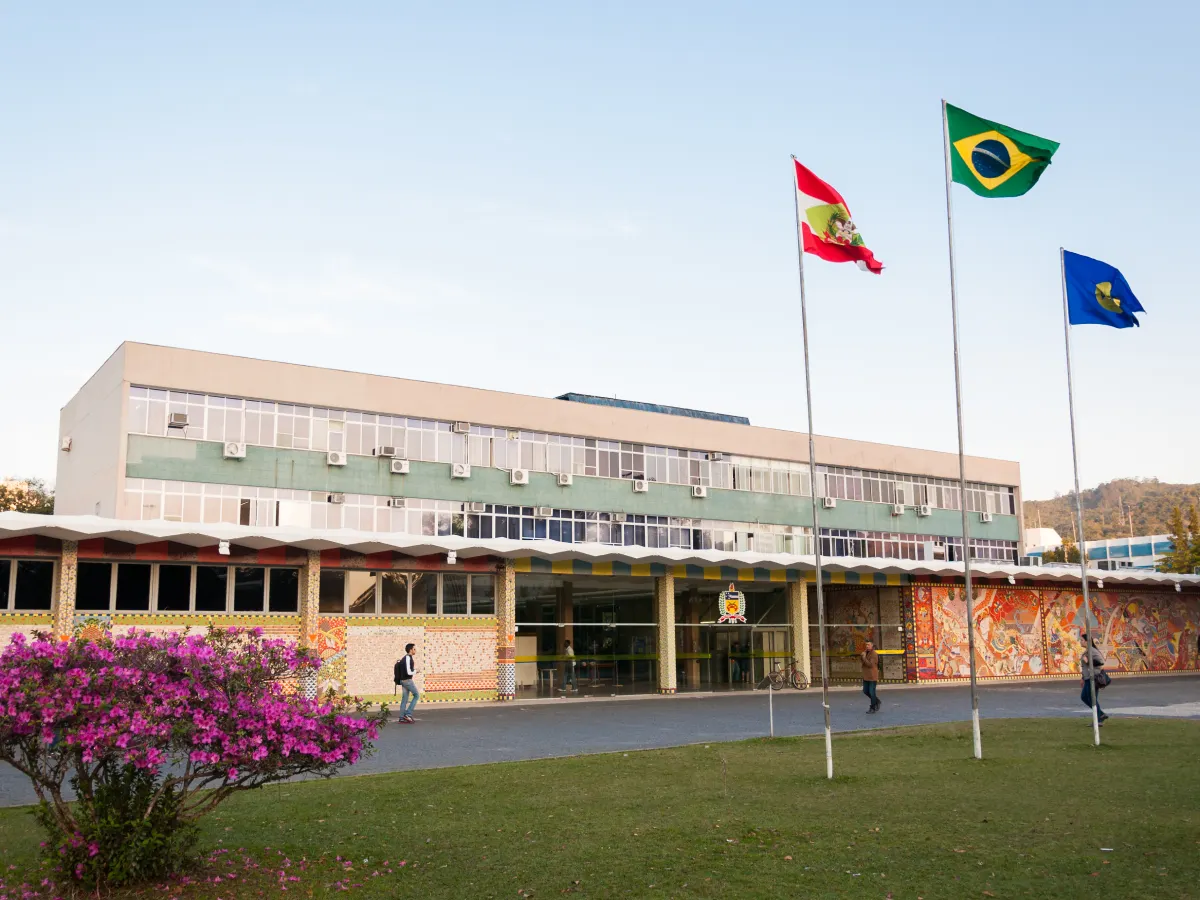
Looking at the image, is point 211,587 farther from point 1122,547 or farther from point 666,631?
point 1122,547

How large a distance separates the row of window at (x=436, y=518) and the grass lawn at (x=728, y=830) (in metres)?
25.7

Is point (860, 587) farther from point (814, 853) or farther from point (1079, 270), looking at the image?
point (814, 853)

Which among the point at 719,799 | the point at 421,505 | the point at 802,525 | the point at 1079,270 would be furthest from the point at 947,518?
the point at 719,799

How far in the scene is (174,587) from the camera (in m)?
27.1

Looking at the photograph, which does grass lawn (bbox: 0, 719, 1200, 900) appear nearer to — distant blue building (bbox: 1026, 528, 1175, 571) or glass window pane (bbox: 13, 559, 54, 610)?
glass window pane (bbox: 13, 559, 54, 610)

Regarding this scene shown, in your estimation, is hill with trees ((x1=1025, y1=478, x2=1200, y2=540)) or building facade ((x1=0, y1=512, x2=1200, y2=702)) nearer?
building facade ((x1=0, y1=512, x2=1200, y2=702))

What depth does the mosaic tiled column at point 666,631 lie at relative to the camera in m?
34.4

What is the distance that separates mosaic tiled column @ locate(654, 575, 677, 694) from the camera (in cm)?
3438

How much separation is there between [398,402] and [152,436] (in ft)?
29.6

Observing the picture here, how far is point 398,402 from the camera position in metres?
41.8

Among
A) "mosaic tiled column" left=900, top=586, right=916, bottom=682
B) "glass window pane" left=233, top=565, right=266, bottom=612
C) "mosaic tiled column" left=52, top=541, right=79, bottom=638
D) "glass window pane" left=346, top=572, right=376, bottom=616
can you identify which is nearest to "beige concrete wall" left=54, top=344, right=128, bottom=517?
"glass window pane" left=233, top=565, right=266, bottom=612

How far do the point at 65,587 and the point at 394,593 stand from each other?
27.0ft

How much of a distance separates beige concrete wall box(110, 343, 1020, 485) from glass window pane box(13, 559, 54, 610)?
41.1ft

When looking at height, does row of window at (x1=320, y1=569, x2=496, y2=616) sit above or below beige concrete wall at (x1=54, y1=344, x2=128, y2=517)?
below
